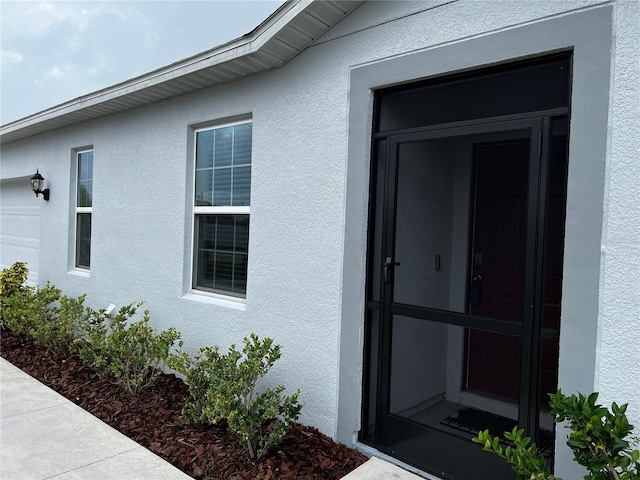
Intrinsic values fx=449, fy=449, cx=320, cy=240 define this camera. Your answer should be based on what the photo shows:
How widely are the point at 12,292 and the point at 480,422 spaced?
664 cm

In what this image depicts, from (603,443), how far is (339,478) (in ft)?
5.14

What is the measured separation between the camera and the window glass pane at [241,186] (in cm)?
426

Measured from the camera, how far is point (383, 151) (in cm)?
327

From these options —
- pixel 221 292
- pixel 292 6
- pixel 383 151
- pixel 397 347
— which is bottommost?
pixel 397 347

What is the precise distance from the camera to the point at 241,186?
14.2ft

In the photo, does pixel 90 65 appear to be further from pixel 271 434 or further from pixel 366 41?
pixel 271 434

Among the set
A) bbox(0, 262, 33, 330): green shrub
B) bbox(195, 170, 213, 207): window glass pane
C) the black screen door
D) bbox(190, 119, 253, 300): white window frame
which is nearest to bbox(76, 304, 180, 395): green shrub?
bbox(190, 119, 253, 300): white window frame

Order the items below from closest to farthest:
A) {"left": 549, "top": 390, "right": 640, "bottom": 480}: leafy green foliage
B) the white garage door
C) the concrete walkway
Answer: {"left": 549, "top": 390, "right": 640, "bottom": 480}: leafy green foliage → the concrete walkway → the white garage door

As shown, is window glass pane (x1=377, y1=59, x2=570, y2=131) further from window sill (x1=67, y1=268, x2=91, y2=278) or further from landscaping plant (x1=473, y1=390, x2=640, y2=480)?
window sill (x1=67, y1=268, x2=91, y2=278)

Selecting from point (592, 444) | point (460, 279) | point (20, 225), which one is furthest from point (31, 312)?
point (592, 444)

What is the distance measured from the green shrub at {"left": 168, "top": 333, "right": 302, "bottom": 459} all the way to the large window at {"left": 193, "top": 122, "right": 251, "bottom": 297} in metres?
0.93

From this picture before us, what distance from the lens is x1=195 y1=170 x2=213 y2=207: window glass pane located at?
462 centimetres

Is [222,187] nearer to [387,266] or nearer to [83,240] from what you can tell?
[387,266]

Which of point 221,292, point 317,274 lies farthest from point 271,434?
point 221,292
